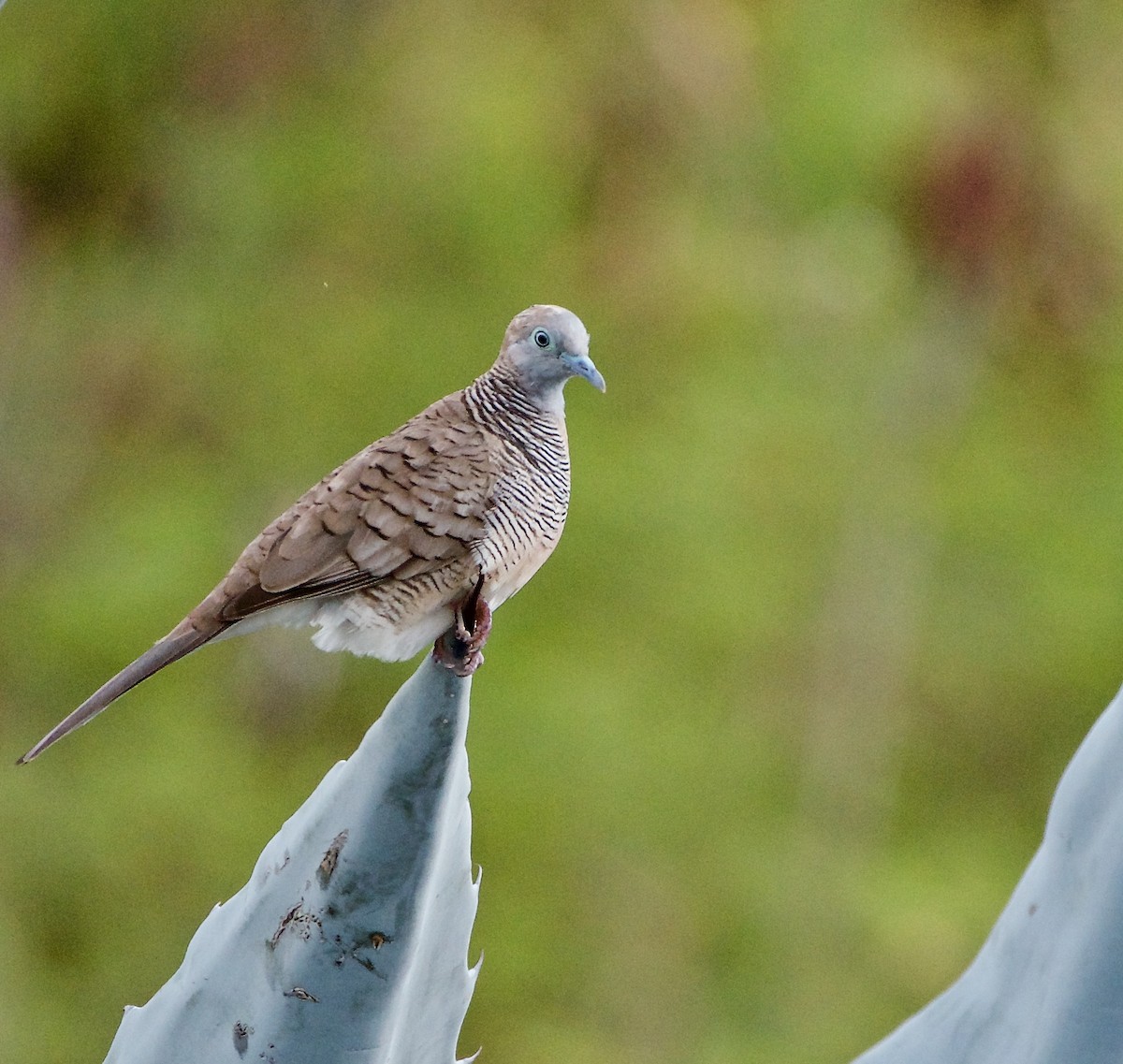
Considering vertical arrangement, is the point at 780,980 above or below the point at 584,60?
below

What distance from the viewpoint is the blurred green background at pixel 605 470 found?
5.53 m

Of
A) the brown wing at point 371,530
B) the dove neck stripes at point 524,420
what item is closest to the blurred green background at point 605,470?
the dove neck stripes at point 524,420

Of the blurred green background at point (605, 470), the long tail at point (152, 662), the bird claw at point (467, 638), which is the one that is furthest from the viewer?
the blurred green background at point (605, 470)

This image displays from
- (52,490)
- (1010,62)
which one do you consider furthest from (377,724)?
(1010,62)

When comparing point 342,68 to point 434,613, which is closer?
point 434,613

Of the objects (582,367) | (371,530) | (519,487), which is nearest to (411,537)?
(371,530)

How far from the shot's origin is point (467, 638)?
1.67m

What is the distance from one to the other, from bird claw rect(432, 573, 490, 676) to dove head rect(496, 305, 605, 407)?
0.34 m

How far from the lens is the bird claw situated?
1490 millimetres

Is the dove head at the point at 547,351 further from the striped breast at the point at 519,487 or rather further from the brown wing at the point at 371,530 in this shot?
the brown wing at the point at 371,530

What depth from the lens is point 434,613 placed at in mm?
2084

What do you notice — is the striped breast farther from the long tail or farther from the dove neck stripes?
the long tail

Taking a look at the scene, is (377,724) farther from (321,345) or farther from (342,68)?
(342,68)

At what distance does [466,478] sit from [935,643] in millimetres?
4474
